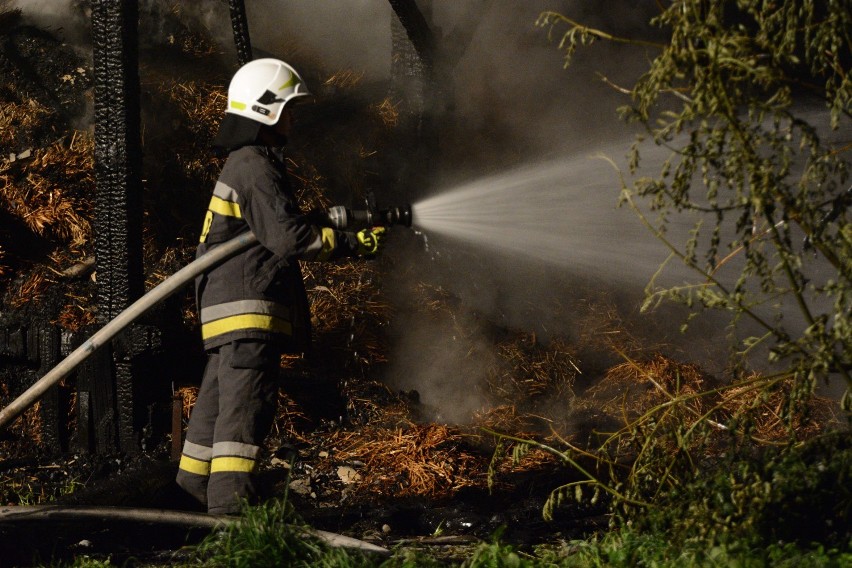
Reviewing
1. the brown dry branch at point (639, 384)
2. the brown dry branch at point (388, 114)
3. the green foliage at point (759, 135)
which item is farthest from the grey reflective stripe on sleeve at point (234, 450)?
the brown dry branch at point (388, 114)

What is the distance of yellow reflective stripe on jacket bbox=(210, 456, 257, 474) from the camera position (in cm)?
417

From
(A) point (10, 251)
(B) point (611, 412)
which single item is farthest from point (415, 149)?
(A) point (10, 251)

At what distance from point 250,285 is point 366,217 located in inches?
26.4

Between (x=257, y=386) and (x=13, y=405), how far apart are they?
1082 millimetres

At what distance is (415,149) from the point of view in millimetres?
7035

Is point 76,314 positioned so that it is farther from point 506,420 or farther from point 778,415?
point 778,415

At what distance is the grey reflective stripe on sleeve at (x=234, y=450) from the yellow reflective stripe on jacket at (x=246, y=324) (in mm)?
520

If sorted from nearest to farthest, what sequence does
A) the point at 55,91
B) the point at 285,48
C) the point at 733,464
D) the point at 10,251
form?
the point at 733,464, the point at 10,251, the point at 55,91, the point at 285,48

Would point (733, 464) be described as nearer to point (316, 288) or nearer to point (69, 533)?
point (69, 533)

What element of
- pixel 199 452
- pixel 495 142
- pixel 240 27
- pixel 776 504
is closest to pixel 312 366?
pixel 199 452

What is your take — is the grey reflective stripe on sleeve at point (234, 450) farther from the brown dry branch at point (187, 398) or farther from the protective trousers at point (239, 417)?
the brown dry branch at point (187, 398)

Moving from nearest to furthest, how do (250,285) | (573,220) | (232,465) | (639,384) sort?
(232,465) < (250,285) < (639,384) < (573,220)

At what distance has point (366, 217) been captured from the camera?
4.52 metres

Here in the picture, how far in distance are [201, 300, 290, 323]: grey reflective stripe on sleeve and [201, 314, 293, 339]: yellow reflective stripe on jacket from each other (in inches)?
0.7
